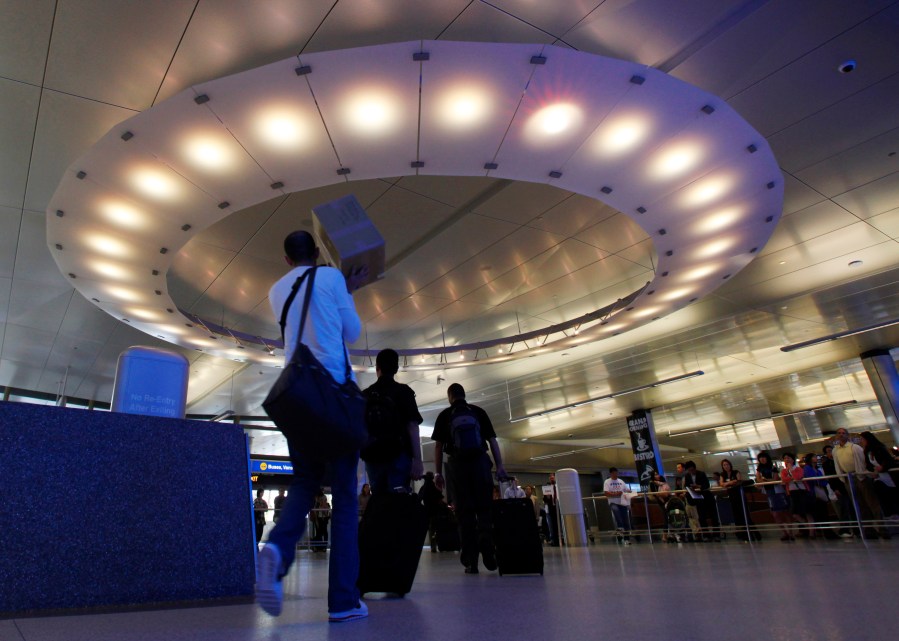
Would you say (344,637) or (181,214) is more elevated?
(181,214)

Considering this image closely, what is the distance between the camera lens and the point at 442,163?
591cm

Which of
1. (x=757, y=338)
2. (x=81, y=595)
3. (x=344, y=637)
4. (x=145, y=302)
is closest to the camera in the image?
(x=344, y=637)

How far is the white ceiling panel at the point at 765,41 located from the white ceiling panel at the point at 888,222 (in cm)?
460

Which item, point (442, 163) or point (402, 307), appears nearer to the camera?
point (442, 163)

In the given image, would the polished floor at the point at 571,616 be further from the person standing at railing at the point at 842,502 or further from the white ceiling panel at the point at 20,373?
the white ceiling panel at the point at 20,373

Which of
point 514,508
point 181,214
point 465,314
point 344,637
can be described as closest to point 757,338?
point 465,314

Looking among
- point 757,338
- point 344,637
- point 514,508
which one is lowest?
point 344,637

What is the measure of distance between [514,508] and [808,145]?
6.05m

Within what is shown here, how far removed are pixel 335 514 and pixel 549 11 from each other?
4613 mm

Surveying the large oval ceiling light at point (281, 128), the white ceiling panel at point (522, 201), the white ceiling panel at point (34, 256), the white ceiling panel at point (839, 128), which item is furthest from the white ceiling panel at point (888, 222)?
the white ceiling panel at point (34, 256)

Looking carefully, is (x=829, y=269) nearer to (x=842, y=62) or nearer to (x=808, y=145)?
(x=808, y=145)

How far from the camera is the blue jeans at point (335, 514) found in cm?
200

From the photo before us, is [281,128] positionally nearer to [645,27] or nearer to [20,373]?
[645,27]

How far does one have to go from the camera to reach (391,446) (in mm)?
3129
